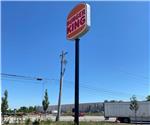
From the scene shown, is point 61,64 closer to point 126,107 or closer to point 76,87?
point 126,107

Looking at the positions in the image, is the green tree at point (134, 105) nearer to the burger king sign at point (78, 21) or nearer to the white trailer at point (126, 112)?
the white trailer at point (126, 112)

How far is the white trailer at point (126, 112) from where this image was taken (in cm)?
6244

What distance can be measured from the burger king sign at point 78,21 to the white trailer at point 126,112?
52.3 metres

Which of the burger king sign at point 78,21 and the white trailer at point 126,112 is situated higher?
the burger king sign at point 78,21

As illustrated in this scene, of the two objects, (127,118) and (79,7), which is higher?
(79,7)

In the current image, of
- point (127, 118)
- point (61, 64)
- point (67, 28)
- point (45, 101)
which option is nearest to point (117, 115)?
point (127, 118)

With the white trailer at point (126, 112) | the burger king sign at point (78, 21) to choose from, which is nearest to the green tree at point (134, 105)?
the white trailer at point (126, 112)

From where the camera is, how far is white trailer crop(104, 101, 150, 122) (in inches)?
2458

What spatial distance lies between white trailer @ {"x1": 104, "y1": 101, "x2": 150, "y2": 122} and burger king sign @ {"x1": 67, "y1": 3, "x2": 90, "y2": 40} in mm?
52296

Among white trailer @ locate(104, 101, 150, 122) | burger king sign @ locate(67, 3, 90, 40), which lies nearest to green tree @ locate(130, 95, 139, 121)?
white trailer @ locate(104, 101, 150, 122)

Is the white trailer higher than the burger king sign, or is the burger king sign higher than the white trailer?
the burger king sign

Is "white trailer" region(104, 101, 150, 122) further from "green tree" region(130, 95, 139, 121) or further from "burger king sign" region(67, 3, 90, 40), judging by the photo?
"burger king sign" region(67, 3, 90, 40)

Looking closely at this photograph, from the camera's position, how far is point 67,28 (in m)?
12.2

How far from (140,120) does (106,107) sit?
6.71 meters
